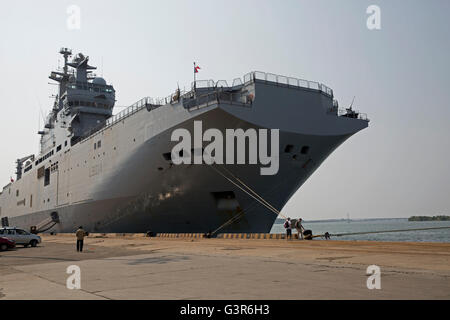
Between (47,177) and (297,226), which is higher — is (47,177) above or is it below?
above

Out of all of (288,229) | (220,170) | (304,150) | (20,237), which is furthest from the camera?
(304,150)

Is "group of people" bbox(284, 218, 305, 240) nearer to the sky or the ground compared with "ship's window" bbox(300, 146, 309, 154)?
nearer to the ground

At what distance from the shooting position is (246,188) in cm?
2473

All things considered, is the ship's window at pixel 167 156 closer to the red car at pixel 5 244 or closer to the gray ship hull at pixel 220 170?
the gray ship hull at pixel 220 170

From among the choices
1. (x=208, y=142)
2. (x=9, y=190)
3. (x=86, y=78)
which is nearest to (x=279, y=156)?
(x=208, y=142)

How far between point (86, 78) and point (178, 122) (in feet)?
102

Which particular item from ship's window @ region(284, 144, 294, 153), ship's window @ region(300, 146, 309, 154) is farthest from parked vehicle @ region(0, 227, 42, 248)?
ship's window @ region(300, 146, 309, 154)

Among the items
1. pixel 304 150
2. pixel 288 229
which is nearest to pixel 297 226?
pixel 288 229

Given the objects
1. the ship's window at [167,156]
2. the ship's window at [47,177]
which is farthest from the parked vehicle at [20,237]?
the ship's window at [47,177]

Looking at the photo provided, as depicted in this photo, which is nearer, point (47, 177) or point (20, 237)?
point (20, 237)

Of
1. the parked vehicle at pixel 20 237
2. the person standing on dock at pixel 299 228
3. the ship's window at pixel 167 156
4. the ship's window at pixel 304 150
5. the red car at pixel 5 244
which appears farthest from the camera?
the ship's window at pixel 304 150

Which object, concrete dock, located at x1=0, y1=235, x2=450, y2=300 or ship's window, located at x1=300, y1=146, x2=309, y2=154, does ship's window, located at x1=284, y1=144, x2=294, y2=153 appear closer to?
ship's window, located at x1=300, y1=146, x2=309, y2=154

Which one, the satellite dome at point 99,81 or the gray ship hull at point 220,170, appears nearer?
the gray ship hull at point 220,170

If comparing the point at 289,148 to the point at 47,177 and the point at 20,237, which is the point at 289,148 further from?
the point at 47,177
